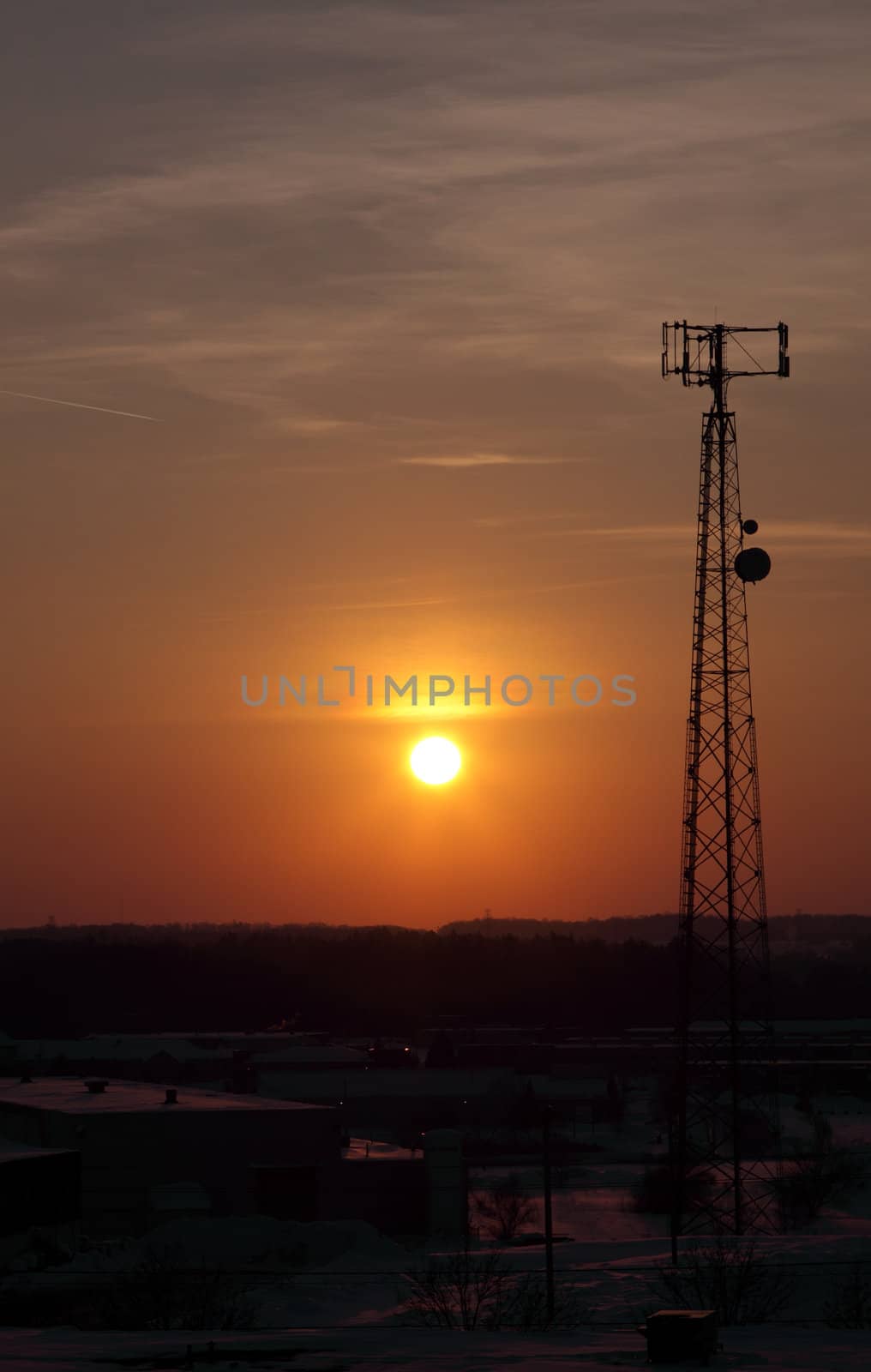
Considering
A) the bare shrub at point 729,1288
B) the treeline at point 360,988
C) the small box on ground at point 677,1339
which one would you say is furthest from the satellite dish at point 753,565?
the treeline at point 360,988

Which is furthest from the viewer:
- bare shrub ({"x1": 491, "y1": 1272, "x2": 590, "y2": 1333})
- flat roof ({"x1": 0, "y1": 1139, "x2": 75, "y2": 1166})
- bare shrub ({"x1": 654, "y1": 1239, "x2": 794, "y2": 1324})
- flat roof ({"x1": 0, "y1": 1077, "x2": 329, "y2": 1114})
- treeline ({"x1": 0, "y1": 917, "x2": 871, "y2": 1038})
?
treeline ({"x1": 0, "y1": 917, "x2": 871, "y2": 1038})

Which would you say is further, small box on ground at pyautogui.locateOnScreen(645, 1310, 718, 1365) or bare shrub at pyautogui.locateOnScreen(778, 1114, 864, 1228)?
bare shrub at pyautogui.locateOnScreen(778, 1114, 864, 1228)

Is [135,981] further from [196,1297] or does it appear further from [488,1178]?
[196,1297]

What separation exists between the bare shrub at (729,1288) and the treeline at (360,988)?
9619 centimetres

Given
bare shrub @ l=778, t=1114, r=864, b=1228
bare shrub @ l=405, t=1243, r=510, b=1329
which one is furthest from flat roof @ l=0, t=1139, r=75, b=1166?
bare shrub @ l=778, t=1114, r=864, b=1228

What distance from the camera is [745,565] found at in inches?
1426

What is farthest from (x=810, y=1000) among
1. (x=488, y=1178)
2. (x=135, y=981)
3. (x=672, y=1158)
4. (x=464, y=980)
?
(x=672, y=1158)

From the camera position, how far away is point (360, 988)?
15238 centimetres

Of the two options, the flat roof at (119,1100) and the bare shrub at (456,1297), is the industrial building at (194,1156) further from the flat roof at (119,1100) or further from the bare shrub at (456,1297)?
the bare shrub at (456,1297)

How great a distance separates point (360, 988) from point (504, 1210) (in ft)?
347

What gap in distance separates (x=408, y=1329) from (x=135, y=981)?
127087mm

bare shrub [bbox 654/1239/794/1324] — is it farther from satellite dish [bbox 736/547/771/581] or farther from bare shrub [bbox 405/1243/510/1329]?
satellite dish [bbox 736/547/771/581]

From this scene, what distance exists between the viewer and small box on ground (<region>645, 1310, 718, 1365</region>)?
1862 centimetres

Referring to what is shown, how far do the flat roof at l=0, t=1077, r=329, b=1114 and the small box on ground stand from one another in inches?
943
